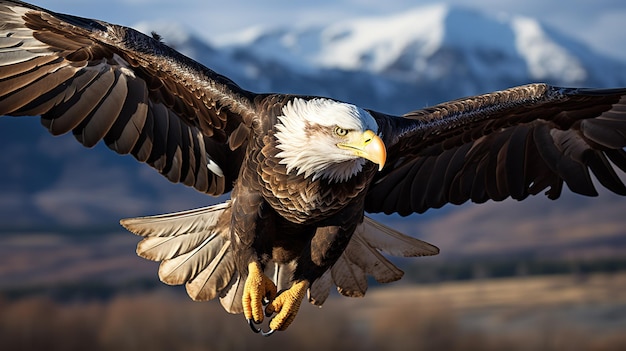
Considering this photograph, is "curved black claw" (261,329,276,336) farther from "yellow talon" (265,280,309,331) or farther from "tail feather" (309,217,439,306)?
"tail feather" (309,217,439,306)

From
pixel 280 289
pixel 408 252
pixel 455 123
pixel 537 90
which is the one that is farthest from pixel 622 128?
pixel 280 289

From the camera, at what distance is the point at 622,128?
5000 mm

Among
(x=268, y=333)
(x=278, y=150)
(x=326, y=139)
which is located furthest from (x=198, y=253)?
(x=326, y=139)

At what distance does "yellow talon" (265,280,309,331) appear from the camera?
437cm

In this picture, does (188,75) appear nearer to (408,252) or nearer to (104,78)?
(104,78)

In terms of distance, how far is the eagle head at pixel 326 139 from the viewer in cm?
381

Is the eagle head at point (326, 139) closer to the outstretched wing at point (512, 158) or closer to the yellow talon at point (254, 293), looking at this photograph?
the yellow talon at point (254, 293)

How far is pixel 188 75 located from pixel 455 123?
1.39 m

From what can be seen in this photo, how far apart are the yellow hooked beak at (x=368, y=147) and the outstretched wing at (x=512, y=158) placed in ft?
3.45

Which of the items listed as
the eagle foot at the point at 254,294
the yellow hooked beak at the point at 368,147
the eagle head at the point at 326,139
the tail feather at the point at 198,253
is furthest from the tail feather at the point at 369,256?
the yellow hooked beak at the point at 368,147

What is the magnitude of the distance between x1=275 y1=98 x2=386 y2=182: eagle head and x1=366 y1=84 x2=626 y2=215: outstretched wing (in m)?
0.98

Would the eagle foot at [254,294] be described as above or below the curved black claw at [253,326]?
above

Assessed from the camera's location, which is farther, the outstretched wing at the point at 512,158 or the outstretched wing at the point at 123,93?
the outstretched wing at the point at 512,158

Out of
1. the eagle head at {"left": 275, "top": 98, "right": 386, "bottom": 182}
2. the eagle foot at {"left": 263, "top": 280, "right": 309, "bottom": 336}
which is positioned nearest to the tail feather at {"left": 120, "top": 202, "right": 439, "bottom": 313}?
the eagle foot at {"left": 263, "top": 280, "right": 309, "bottom": 336}
